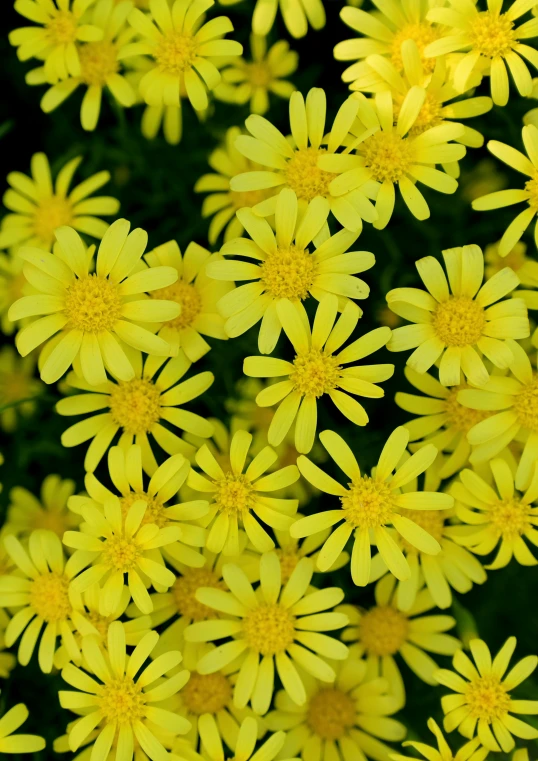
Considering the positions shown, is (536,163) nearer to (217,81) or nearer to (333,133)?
(333,133)

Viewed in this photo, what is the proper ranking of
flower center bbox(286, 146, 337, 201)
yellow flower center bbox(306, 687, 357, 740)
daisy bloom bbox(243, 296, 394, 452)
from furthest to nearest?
1. yellow flower center bbox(306, 687, 357, 740)
2. flower center bbox(286, 146, 337, 201)
3. daisy bloom bbox(243, 296, 394, 452)

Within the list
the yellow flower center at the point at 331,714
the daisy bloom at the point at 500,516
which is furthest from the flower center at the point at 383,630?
the daisy bloom at the point at 500,516

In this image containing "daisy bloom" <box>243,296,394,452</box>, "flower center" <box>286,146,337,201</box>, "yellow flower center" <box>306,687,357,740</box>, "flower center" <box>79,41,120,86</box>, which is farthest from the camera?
"flower center" <box>79,41,120,86</box>

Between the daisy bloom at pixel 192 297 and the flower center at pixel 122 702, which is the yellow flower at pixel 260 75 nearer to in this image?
the daisy bloom at pixel 192 297

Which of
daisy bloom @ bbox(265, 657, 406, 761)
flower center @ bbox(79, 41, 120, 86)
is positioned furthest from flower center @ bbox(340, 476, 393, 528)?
flower center @ bbox(79, 41, 120, 86)

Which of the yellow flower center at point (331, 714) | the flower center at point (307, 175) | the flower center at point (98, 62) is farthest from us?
the flower center at point (98, 62)

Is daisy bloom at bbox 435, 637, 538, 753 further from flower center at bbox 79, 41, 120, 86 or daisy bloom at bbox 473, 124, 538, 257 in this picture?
flower center at bbox 79, 41, 120, 86
